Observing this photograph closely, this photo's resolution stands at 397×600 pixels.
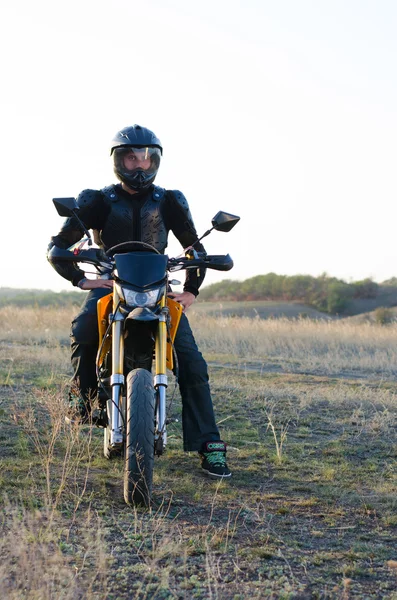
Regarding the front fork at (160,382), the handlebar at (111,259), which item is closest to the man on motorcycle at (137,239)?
the handlebar at (111,259)

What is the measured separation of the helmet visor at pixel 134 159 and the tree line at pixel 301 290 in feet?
118

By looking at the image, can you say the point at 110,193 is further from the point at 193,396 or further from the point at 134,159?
the point at 193,396

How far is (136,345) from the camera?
4445 mm

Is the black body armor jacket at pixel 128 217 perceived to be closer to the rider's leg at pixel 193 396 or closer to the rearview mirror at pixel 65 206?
the rider's leg at pixel 193 396

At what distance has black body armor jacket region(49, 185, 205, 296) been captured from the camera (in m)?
5.20

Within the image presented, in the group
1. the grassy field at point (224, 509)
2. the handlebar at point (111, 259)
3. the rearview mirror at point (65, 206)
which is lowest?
the grassy field at point (224, 509)

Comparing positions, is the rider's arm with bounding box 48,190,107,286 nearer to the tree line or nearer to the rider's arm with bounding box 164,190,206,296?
the rider's arm with bounding box 164,190,206,296

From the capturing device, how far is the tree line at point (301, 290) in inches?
1656

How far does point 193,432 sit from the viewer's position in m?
5.07

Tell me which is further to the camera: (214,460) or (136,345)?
(214,460)

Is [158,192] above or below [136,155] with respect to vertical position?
below

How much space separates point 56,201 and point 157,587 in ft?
7.12

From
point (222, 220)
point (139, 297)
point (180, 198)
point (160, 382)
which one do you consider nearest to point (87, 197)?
point (180, 198)

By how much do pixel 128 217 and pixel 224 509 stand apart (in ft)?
6.36
